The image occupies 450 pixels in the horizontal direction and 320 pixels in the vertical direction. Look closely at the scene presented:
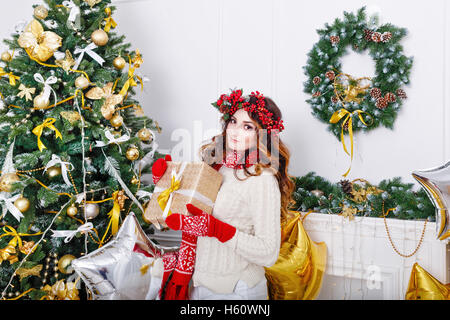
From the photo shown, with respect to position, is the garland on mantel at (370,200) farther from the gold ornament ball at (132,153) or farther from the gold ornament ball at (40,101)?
the gold ornament ball at (40,101)

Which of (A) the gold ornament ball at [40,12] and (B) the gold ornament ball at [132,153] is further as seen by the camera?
(B) the gold ornament ball at [132,153]

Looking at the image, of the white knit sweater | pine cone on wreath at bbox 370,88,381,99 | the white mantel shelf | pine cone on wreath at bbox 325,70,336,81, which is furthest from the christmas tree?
pine cone on wreath at bbox 370,88,381,99

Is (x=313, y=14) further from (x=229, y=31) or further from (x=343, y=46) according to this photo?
(x=229, y=31)

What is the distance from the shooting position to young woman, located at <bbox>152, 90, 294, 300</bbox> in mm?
1532

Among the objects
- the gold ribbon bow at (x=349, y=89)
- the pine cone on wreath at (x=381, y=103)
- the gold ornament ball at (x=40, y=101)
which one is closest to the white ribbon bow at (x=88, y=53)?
the gold ornament ball at (x=40, y=101)

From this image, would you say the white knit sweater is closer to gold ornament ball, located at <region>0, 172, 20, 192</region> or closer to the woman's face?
the woman's face

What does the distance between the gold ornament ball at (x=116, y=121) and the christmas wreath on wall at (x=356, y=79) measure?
1266mm

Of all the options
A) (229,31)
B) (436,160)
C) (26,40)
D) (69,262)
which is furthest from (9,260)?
(436,160)

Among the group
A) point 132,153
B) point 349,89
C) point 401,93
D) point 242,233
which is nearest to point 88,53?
point 132,153

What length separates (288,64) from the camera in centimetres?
253

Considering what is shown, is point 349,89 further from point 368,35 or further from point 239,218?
point 239,218

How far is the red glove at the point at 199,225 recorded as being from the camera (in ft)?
4.85

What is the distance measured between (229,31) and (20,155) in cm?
176
